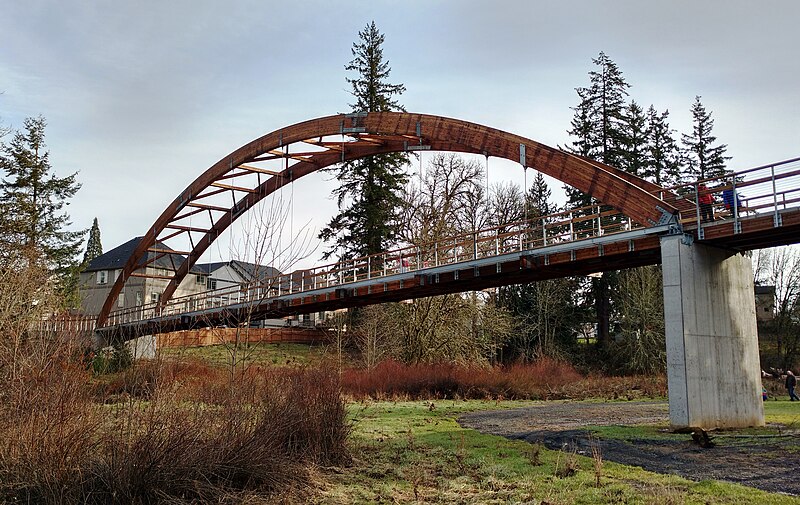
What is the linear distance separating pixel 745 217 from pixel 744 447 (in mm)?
6926

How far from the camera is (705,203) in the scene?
19219 millimetres

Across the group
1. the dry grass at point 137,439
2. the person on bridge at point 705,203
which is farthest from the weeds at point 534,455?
the person on bridge at point 705,203

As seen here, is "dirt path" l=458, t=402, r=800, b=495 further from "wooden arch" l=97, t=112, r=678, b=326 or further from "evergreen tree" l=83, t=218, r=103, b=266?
"evergreen tree" l=83, t=218, r=103, b=266

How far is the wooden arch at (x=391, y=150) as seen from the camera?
72.1ft

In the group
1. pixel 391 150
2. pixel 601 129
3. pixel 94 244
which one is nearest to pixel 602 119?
pixel 601 129

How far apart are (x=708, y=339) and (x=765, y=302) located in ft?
A: 167

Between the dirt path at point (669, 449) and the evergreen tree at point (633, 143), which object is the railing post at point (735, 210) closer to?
the dirt path at point (669, 449)

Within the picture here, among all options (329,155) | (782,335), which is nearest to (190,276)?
(329,155)

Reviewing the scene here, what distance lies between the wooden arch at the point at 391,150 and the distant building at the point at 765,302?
41.9 m

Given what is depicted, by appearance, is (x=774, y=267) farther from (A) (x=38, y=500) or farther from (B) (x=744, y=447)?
(A) (x=38, y=500)

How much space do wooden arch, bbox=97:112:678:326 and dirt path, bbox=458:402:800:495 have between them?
6514 mm

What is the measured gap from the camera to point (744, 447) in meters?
13.9

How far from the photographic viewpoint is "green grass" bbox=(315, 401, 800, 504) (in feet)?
29.6

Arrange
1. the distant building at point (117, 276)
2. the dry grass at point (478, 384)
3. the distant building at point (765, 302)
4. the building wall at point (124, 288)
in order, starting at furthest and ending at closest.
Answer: the distant building at point (117, 276)
the building wall at point (124, 288)
the distant building at point (765, 302)
the dry grass at point (478, 384)
